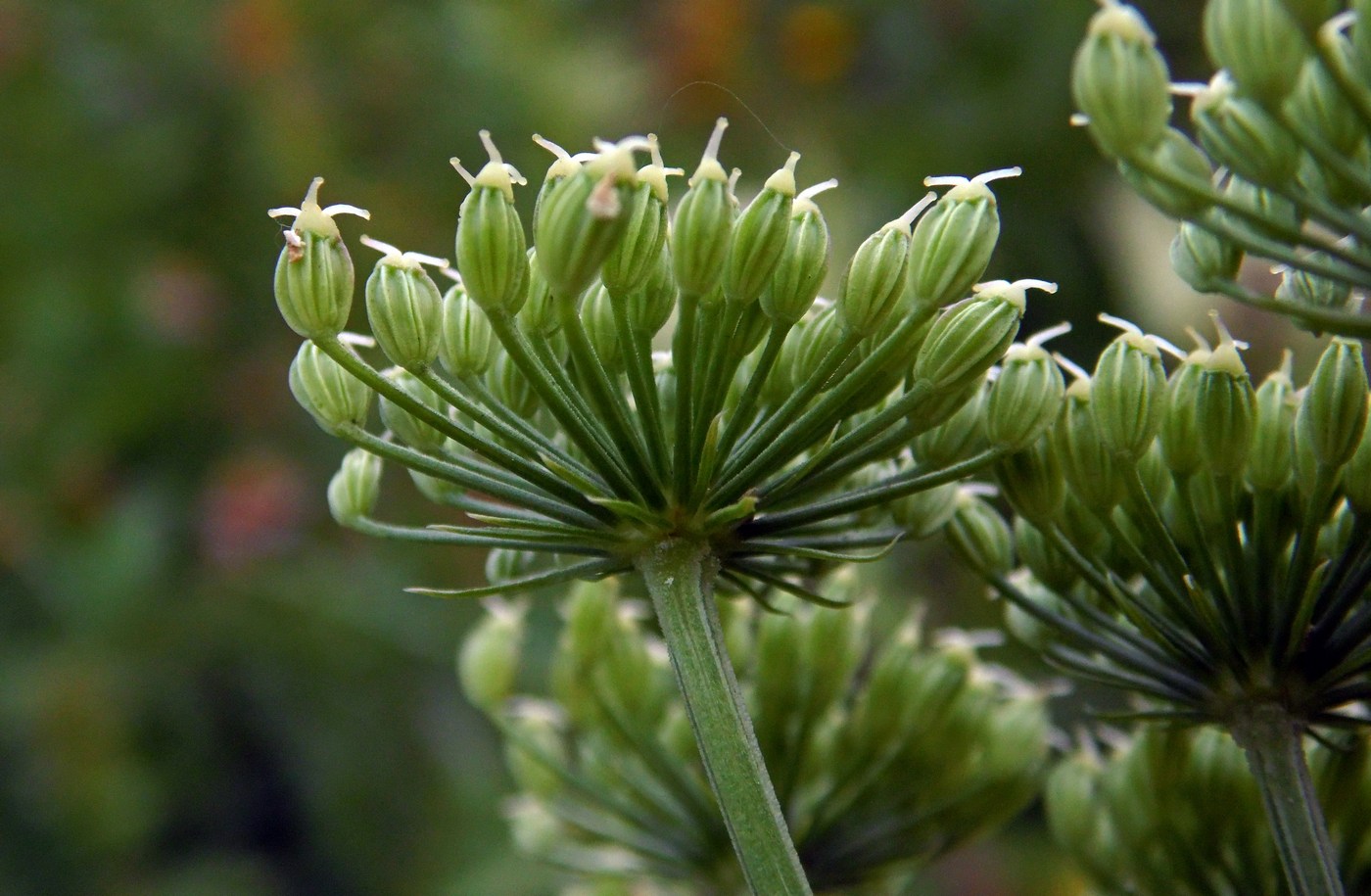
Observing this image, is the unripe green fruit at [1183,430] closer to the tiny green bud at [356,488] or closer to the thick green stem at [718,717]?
the thick green stem at [718,717]

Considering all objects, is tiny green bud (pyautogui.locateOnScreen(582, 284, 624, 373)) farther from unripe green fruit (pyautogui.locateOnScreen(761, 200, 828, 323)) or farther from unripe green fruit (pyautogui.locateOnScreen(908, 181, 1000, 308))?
unripe green fruit (pyautogui.locateOnScreen(908, 181, 1000, 308))

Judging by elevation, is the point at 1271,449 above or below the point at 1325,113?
below

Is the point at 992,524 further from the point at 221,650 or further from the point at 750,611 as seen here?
the point at 221,650

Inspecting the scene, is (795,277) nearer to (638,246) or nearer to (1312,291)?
(638,246)

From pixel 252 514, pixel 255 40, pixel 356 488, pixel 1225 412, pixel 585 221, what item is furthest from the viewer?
pixel 255 40

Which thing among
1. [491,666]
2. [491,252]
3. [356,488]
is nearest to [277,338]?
[491,666]

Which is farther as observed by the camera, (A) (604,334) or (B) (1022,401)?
(A) (604,334)
